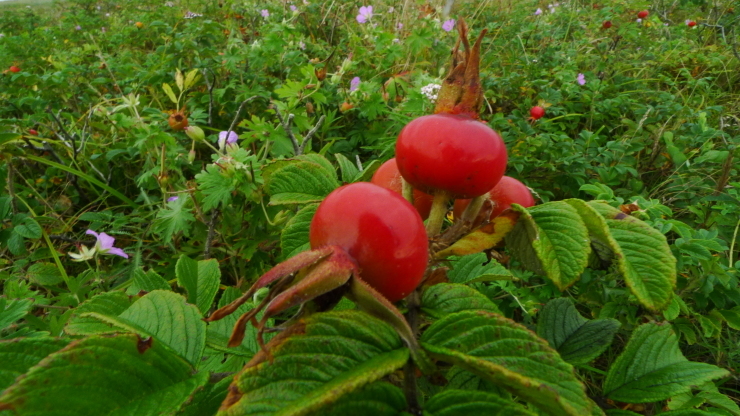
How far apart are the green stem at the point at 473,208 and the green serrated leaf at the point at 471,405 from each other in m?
0.27

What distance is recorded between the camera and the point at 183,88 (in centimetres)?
222

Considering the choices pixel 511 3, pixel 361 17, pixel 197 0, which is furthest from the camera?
pixel 511 3

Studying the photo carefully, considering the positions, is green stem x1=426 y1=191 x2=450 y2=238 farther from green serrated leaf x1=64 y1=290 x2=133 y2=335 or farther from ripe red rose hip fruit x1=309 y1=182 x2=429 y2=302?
green serrated leaf x1=64 y1=290 x2=133 y2=335

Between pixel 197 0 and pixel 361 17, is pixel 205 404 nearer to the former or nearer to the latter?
pixel 361 17

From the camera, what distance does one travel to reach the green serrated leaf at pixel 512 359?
40cm

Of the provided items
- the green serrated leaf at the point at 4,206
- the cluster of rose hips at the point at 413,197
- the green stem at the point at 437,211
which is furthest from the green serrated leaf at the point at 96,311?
the green serrated leaf at the point at 4,206

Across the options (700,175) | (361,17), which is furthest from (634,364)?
(361,17)

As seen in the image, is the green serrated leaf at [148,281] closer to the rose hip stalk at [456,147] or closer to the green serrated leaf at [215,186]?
the green serrated leaf at [215,186]

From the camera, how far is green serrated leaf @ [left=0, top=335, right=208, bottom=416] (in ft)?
1.29

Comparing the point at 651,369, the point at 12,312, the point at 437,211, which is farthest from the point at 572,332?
the point at 12,312

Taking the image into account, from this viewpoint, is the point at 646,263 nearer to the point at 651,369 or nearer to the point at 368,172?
the point at 651,369

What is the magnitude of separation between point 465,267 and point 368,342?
1.63ft

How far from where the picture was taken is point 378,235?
49 cm

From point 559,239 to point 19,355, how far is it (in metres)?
0.67
